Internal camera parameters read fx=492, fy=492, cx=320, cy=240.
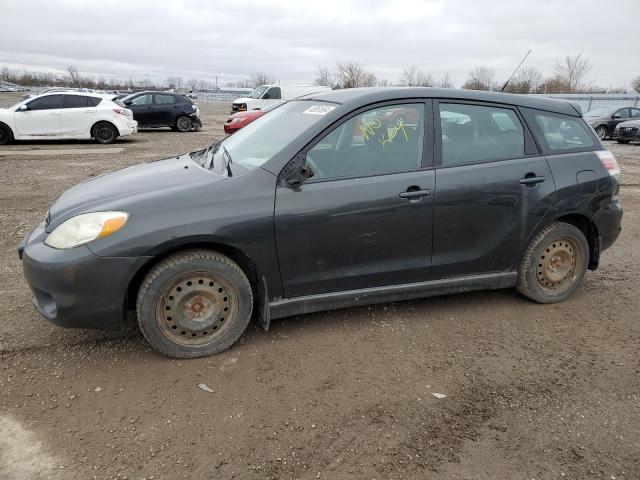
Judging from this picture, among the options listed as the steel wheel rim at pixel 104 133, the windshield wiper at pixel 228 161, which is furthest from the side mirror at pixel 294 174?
the steel wheel rim at pixel 104 133

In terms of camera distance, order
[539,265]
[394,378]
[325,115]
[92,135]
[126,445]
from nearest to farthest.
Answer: [126,445] < [394,378] < [325,115] < [539,265] < [92,135]

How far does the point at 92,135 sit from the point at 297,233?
44.6ft

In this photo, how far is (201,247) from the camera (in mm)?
3105

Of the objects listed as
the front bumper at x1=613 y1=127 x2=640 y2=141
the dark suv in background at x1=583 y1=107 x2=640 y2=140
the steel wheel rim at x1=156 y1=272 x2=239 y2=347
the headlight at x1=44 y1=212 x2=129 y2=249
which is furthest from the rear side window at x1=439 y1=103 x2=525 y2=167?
the dark suv in background at x1=583 y1=107 x2=640 y2=140

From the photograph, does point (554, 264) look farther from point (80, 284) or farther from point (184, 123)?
point (184, 123)

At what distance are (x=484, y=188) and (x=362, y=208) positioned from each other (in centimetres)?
97

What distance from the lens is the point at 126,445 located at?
7.93 ft

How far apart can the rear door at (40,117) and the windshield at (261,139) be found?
12.1m

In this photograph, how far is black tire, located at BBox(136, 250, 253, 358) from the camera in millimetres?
3010

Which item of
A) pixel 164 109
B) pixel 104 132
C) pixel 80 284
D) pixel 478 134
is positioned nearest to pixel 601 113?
pixel 164 109

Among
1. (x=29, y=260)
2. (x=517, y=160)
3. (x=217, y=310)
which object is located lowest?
(x=217, y=310)

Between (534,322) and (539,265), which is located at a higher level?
(539,265)

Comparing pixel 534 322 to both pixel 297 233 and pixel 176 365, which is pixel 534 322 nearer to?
pixel 297 233

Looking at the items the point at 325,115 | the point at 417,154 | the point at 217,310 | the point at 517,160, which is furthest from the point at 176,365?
the point at 517,160
